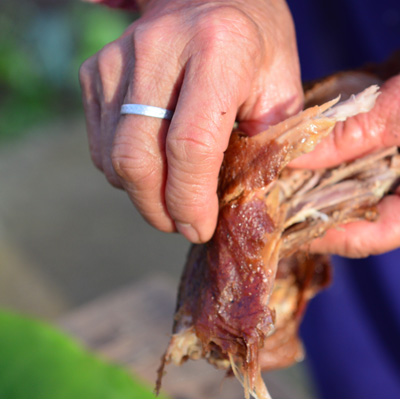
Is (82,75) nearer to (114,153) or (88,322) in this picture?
(114,153)

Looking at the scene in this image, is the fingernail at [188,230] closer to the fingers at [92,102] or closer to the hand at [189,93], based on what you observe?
the hand at [189,93]

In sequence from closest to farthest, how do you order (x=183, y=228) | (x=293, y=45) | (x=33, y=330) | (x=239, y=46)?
(x=239, y=46) < (x=183, y=228) < (x=293, y=45) < (x=33, y=330)

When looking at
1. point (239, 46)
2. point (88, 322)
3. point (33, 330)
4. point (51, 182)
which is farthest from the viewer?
point (51, 182)

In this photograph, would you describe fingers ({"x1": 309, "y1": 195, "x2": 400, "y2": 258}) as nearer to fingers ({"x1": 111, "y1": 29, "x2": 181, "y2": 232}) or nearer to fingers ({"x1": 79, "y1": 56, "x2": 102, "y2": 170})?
fingers ({"x1": 111, "y1": 29, "x2": 181, "y2": 232})

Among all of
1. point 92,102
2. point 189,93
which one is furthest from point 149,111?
point 92,102

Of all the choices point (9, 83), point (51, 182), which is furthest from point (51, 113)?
point (51, 182)

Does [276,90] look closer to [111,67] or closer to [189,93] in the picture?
[189,93]

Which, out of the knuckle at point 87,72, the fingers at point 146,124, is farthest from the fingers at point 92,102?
the fingers at point 146,124
